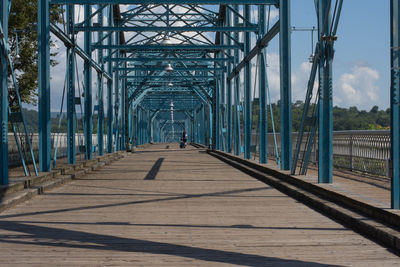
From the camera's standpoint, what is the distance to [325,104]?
8641 millimetres

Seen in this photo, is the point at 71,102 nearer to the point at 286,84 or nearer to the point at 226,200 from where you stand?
the point at 286,84

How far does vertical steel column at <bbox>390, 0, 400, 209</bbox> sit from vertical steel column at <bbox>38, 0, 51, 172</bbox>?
25.0ft

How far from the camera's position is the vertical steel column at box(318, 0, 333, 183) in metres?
8.45

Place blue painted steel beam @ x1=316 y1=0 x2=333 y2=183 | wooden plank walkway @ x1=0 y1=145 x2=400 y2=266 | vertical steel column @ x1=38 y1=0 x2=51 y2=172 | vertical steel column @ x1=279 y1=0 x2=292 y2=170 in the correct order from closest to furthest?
wooden plank walkway @ x1=0 y1=145 x2=400 y2=266 → blue painted steel beam @ x1=316 y1=0 x2=333 y2=183 → vertical steel column @ x1=279 y1=0 x2=292 y2=170 → vertical steel column @ x1=38 y1=0 x2=51 y2=172

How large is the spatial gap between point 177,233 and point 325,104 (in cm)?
398

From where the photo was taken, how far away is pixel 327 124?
866 cm

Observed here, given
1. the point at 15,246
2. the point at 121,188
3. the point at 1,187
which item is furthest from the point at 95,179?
the point at 15,246

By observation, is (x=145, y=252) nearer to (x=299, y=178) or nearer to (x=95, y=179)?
(x=299, y=178)

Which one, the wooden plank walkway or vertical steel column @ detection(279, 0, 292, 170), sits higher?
vertical steel column @ detection(279, 0, 292, 170)

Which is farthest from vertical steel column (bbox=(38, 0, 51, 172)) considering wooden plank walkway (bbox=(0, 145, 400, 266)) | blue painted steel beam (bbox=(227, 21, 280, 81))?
blue painted steel beam (bbox=(227, 21, 280, 81))

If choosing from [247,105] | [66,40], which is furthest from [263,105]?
[66,40]

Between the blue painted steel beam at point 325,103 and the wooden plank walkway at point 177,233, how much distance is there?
737mm

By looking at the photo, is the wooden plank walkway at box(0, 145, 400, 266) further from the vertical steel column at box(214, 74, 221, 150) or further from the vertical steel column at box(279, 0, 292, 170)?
→ the vertical steel column at box(214, 74, 221, 150)

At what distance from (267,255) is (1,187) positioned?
458 centimetres
